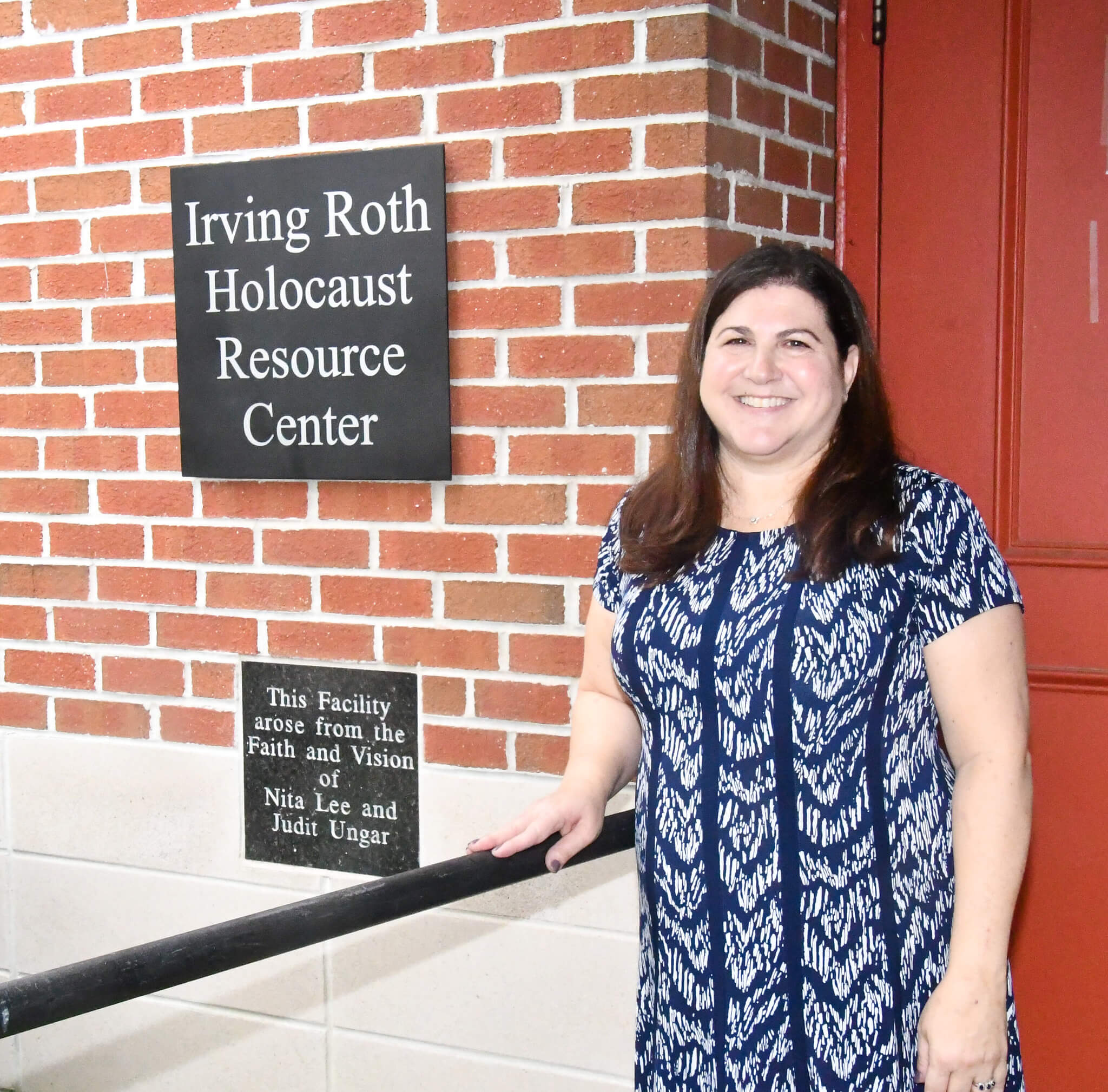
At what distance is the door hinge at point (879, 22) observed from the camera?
8.38 feet

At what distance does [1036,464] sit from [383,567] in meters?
1.25

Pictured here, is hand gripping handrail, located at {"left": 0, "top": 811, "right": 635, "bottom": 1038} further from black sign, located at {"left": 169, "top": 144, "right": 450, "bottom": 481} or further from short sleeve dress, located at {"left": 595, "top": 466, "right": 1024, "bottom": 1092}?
black sign, located at {"left": 169, "top": 144, "right": 450, "bottom": 481}

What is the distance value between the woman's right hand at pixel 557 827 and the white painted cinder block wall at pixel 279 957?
689mm

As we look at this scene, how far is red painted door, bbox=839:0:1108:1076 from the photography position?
95.1 inches

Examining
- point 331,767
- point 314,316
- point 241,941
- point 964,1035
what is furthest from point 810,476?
point 331,767

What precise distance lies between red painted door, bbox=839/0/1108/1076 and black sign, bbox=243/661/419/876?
117 cm

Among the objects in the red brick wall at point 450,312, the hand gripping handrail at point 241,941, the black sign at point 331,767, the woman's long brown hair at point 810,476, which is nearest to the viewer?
the hand gripping handrail at point 241,941

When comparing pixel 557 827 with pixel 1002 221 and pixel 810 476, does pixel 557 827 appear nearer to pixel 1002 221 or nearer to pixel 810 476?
pixel 810 476

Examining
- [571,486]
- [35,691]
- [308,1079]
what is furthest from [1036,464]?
[35,691]

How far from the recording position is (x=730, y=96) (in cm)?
235

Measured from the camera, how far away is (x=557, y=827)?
5.70 feet

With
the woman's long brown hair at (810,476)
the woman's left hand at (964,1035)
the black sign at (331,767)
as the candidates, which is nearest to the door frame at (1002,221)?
the woman's long brown hair at (810,476)

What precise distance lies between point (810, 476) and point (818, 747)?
36 cm

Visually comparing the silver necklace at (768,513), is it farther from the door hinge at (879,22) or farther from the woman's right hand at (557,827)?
the door hinge at (879,22)
